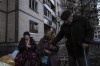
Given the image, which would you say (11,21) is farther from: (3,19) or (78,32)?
(78,32)

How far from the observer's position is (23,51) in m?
7.72

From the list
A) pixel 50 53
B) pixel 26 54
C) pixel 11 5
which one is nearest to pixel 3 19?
pixel 11 5

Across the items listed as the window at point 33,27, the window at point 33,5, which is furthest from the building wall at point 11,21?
the window at point 33,5

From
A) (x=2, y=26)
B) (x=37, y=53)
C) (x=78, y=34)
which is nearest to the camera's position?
(x=78, y=34)

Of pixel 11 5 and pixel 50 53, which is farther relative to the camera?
pixel 11 5

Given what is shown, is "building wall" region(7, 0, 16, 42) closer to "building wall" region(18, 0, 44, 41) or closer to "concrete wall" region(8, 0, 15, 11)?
"concrete wall" region(8, 0, 15, 11)

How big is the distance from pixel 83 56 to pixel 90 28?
60 cm

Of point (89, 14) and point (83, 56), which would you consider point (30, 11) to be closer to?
point (89, 14)

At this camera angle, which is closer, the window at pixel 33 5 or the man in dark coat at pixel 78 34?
the man in dark coat at pixel 78 34

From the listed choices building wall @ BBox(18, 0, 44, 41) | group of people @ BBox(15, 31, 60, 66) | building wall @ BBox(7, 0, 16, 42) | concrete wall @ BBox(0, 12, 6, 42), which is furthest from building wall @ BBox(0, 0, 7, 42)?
group of people @ BBox(15, 31, 60, 66)

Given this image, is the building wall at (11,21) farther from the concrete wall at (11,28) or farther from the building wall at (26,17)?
the building wall at (26,17)

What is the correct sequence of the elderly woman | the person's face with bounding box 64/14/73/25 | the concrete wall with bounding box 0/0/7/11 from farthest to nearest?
the concrete wall with bounding box 0/0/7/11, the elderly woman, the person's face with bounding box 64/14/73/25

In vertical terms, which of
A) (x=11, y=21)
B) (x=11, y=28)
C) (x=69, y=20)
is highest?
(x=11, y=21)

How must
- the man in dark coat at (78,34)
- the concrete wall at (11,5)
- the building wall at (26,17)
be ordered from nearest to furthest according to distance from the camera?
the man in dark coat at (78,34) → the concrete wall at (11,5) → the building wall at (26,17)
